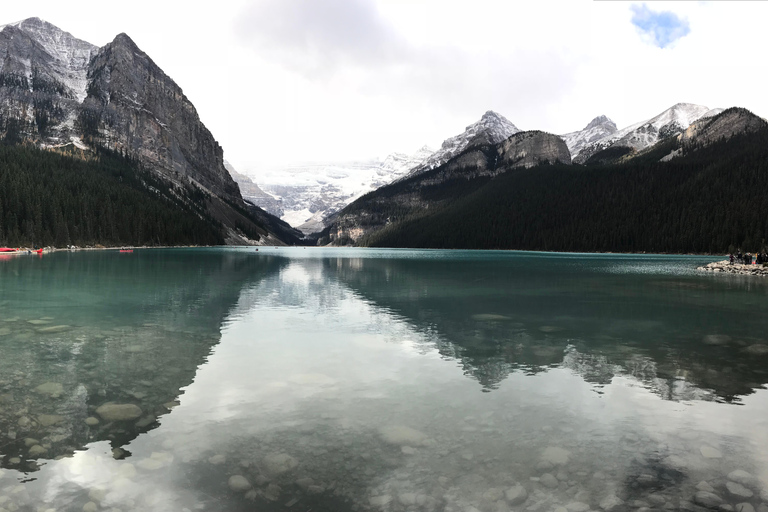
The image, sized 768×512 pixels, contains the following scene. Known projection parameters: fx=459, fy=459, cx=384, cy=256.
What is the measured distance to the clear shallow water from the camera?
923cm

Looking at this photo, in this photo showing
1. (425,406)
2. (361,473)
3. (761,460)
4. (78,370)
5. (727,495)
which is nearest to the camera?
(727,495)

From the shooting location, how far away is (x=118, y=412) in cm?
1338

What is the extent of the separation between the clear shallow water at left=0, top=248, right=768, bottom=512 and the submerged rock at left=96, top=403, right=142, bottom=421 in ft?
0.52

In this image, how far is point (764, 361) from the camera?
20438 millimetres

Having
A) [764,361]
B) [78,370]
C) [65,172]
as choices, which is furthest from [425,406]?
[65,172]

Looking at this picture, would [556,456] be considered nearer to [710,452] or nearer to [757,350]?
[710,452]

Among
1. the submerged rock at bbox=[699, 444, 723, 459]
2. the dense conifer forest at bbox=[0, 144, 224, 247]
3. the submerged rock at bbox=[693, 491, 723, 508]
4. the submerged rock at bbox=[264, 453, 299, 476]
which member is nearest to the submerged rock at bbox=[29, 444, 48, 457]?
the submerged rock at bbox=[264, 453, 299, 476]

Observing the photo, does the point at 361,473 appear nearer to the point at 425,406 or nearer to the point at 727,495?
the point at 425,406

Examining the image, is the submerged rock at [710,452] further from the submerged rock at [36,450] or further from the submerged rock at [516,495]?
the submerged rock at [36,450]

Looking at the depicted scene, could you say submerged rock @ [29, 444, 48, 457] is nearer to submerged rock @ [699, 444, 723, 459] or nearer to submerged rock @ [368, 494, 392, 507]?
submerged rock @ [368, 494, 392, 507]

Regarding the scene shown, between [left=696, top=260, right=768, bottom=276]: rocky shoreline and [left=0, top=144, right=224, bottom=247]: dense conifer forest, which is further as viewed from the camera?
[left=0, top=144, right=224, bottom=247]: dense conifer forest

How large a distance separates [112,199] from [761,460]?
22657cm

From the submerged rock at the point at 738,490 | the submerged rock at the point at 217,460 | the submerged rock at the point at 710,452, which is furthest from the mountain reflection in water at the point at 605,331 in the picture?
the submerged rock at the point at 217,460

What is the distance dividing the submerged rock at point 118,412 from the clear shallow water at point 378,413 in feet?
0.52
